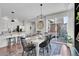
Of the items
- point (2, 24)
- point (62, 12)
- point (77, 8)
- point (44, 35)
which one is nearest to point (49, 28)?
point (44, 35)

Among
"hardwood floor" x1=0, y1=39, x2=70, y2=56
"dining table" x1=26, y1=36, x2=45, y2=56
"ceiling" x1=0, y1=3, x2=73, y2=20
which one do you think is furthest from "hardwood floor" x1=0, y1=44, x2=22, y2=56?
"ceiling" x1=0, y1=3, x2=73, y2=20

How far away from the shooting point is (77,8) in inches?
45.3

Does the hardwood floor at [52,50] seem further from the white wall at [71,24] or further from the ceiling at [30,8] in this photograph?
the ceiling at [30,8]

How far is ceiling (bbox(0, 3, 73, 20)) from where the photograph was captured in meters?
1.15

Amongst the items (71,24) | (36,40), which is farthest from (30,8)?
(71,24)

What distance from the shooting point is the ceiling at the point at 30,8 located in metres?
1.15

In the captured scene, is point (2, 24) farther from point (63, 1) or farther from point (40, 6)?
point (63, 1)

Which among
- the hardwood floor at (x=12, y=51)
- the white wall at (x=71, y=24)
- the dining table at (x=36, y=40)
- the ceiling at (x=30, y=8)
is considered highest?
the ceiling at (x=30, y=8)

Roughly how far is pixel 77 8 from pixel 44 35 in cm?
40

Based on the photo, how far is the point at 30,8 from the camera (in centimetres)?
116

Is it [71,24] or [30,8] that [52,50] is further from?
Answer: [30,8]

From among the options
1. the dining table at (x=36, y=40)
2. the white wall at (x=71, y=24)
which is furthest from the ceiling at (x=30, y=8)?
the dining table at (x=36, y=40)

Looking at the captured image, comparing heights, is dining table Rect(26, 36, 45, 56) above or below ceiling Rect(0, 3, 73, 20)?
below

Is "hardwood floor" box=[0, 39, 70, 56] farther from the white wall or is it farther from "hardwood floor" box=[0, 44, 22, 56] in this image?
the white wall
